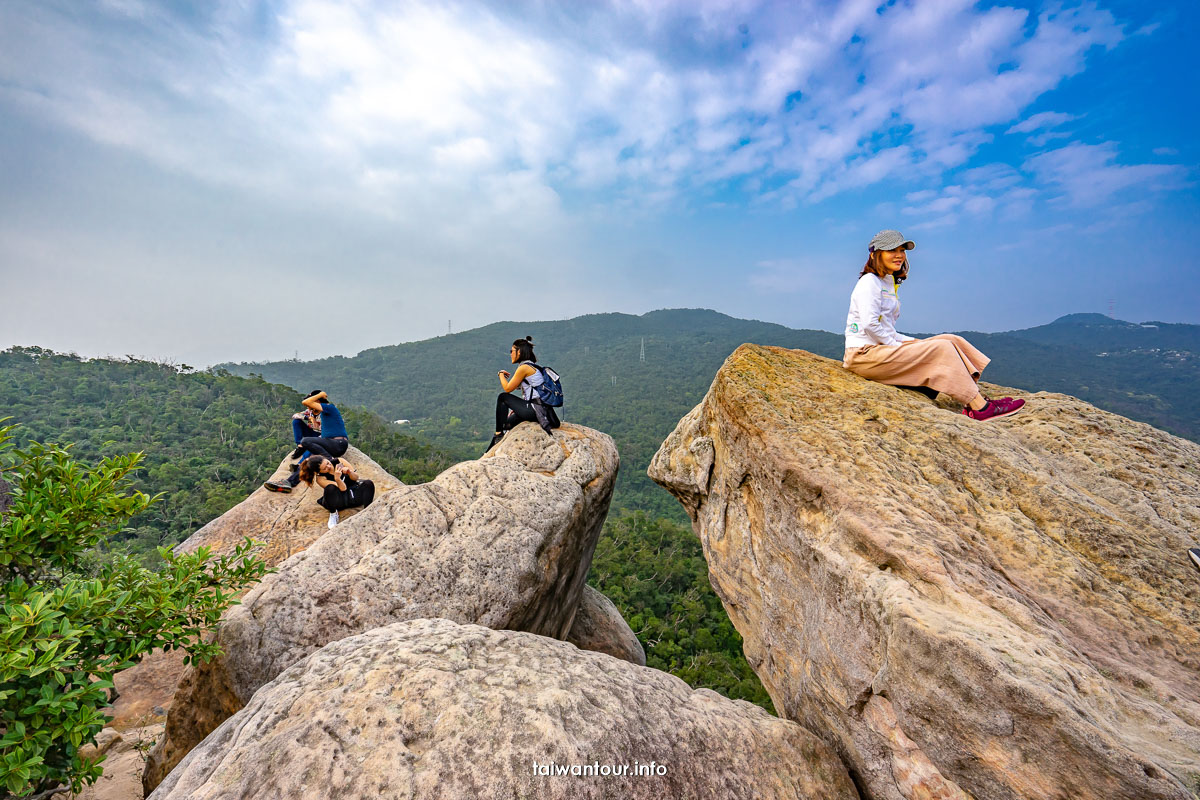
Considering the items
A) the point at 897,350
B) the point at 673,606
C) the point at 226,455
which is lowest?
the point at 673,606

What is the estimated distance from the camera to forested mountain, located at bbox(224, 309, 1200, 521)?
190 feet

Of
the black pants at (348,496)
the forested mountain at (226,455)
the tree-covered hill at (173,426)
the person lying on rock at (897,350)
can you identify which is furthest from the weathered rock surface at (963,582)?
the tree-covered hill at (173,426)

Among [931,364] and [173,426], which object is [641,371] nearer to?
[173,426]

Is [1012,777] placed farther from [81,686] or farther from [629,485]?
[629,485]

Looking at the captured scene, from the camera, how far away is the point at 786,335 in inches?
4382

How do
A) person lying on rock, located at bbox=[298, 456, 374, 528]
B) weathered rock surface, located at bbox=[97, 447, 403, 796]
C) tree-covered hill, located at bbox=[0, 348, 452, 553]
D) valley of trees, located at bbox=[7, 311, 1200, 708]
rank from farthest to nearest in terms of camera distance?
valley of trees, located at bbox=[7, 311, 1200, 708]
tree-covered hill, located at bbox=[0, 348, 452, 553]
person lying on rock, located at bbox=[298, 456, 374, 528]
weathered rock surface, located at bbox=[97, 447, 403, 796]

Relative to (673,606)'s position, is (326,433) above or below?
above

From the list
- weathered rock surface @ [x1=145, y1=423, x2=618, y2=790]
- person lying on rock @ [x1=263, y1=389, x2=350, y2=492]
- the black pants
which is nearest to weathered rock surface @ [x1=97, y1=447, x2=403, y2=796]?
the black pants

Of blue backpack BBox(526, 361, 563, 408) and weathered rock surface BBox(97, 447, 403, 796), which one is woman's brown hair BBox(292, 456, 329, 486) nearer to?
weathered rock surface BBox(97, 447, 403, 796)

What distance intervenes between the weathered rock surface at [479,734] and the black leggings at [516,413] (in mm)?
4853

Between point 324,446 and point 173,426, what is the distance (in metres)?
36.0

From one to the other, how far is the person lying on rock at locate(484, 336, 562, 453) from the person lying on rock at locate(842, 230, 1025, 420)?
4.81 m

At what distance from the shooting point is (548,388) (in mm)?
8195

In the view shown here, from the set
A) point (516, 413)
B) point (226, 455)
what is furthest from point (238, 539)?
point (226, 455)
